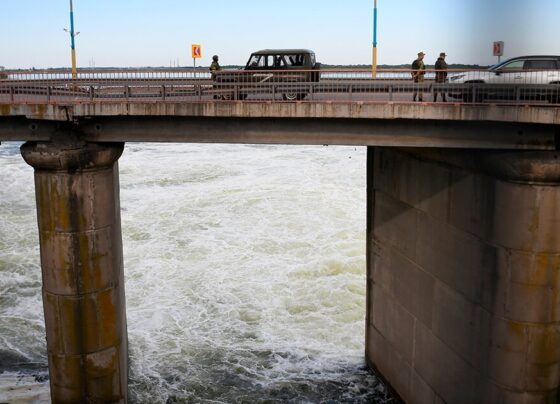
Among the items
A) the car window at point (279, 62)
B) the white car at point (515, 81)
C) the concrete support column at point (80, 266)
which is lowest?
the concrete support column at point (80, 266)

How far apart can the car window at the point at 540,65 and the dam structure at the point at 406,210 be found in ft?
11.3

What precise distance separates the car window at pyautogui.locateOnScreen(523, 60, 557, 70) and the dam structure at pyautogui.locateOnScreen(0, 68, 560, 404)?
345cm

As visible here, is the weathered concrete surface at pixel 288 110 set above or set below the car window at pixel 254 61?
below

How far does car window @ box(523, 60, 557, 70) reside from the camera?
700 inches

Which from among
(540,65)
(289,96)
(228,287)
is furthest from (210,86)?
(228,287)

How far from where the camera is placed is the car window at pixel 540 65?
1778cm

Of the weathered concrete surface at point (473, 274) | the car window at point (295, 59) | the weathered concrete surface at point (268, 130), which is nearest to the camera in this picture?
the weathered concrete surface at point (473, 274)

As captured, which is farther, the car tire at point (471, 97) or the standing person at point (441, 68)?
the standing person at point (441, 68)

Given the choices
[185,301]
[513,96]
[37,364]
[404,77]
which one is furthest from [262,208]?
[513,96]

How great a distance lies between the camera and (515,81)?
57.4 ft

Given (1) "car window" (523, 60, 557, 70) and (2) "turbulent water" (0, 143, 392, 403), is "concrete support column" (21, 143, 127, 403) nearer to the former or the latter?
(2) "turbulent water" (0, 143, 392, 403)

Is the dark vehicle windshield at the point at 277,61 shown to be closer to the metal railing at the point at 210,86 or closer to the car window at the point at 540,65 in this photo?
the metal railing at the point at 210,86

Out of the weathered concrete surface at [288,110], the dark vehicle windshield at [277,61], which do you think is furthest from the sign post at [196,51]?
the weathered concrete surface at [288,110]

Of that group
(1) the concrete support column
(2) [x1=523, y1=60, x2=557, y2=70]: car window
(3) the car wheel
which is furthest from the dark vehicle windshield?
(2) [x1=523, y1=60, x2=557, y2=70]: car window
